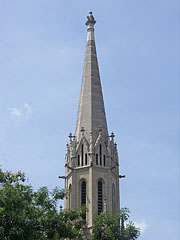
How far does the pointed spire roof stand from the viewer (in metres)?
65.8

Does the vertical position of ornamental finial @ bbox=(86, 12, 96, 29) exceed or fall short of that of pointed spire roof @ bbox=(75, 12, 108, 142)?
it exceeds it

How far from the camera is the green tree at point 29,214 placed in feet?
105

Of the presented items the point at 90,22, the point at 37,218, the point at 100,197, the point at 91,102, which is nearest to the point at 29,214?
the point at 37,218

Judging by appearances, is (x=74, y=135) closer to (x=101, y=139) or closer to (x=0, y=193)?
(x=101, y=139)

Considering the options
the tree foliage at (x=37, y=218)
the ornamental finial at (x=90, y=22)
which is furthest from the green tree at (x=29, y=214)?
the ornamental finial at (x=90, y=22)

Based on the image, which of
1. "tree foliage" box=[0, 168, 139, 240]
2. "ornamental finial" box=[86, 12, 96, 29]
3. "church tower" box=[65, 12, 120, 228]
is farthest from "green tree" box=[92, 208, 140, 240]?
"ornamental finial" box=[86, 12, 96, 29]

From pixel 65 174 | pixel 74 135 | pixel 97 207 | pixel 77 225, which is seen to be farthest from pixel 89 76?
pixel 77 225

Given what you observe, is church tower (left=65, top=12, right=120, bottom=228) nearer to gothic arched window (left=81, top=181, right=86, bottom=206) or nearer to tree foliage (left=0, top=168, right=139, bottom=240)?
gothic arched window (left=81, top=181, right=86, bottom=206)

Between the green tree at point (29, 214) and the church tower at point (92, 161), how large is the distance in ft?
77.9

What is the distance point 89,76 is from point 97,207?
17.3 m

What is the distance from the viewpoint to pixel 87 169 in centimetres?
6297

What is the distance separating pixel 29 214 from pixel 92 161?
30.1 m

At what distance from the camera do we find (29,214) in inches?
1308

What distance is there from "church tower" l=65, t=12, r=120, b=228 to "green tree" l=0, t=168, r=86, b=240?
23744 mm
